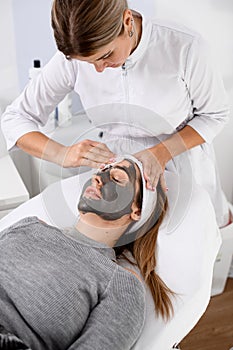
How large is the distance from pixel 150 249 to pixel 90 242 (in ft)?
0.56

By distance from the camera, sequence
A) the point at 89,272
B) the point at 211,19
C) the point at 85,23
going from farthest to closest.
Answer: the point at 211,19 < the point at 89,272 < the point at 85,23

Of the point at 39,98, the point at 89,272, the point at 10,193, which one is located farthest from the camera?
the point at 10,193

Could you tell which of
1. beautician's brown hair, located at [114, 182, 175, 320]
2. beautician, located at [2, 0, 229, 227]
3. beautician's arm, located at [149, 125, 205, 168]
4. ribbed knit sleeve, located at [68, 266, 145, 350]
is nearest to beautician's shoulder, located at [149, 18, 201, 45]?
beautician, located at [2, 0, 229, 227]

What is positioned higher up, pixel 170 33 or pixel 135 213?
pixel 170 33

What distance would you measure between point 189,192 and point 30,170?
0.88m

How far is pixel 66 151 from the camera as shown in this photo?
53.7 inches

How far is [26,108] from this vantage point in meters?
1.48

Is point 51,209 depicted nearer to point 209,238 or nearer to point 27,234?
point 27,234

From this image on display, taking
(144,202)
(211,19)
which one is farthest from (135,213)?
(211,19)

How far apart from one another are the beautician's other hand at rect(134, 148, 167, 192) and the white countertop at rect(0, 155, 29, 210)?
515 millimetres

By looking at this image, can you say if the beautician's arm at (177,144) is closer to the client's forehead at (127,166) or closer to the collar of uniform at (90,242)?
the client's forehead at (127,166)

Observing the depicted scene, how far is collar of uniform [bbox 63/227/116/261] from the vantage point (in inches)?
53.0

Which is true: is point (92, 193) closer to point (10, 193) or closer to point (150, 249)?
point (150, 249)

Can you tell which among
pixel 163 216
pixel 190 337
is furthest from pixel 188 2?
pixel 190 337
